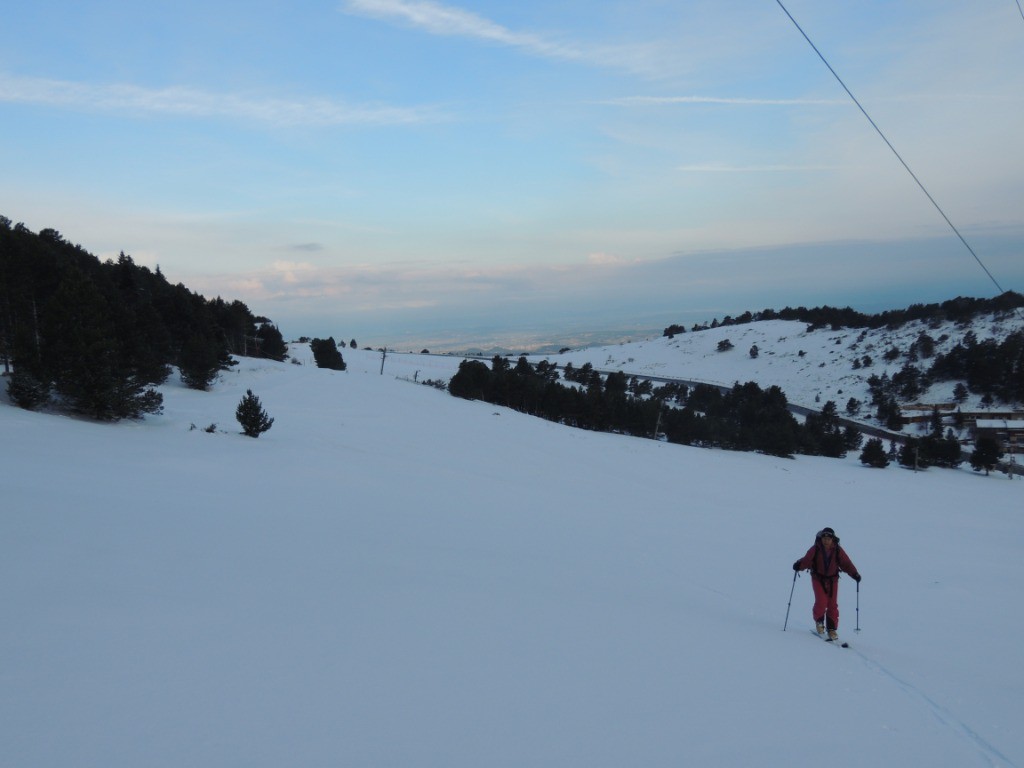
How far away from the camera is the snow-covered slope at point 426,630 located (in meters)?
3.64

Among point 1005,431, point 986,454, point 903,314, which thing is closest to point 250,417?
point 986,454

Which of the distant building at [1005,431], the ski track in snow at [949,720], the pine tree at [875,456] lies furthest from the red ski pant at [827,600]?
the distant building at [1005,431]

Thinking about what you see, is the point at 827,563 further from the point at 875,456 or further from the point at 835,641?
the point at 875,456

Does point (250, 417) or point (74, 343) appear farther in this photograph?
point (250, 417)

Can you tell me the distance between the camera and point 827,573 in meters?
7.87

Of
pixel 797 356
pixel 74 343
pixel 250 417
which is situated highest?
pixel 797 356

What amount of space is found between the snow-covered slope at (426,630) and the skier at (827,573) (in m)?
0.44

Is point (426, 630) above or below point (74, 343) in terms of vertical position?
below

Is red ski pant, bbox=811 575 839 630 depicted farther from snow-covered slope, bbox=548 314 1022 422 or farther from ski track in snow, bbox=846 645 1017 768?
snow-covered slope, bbox=548 314 1022 422

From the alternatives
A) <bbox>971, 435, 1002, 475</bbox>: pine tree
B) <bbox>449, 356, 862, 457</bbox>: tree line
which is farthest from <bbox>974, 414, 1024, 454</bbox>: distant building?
<bbox>449, 356, 862, 457</bbox>: tree line

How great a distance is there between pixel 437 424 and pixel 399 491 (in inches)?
599

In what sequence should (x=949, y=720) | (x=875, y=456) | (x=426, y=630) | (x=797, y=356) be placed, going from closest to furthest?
(x=949, y=720)
(x=426, y=630)
(x=875, y=456)
(x=797, y=356)

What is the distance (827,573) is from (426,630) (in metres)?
5.67

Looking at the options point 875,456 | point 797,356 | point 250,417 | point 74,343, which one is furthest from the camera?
point 797,356
